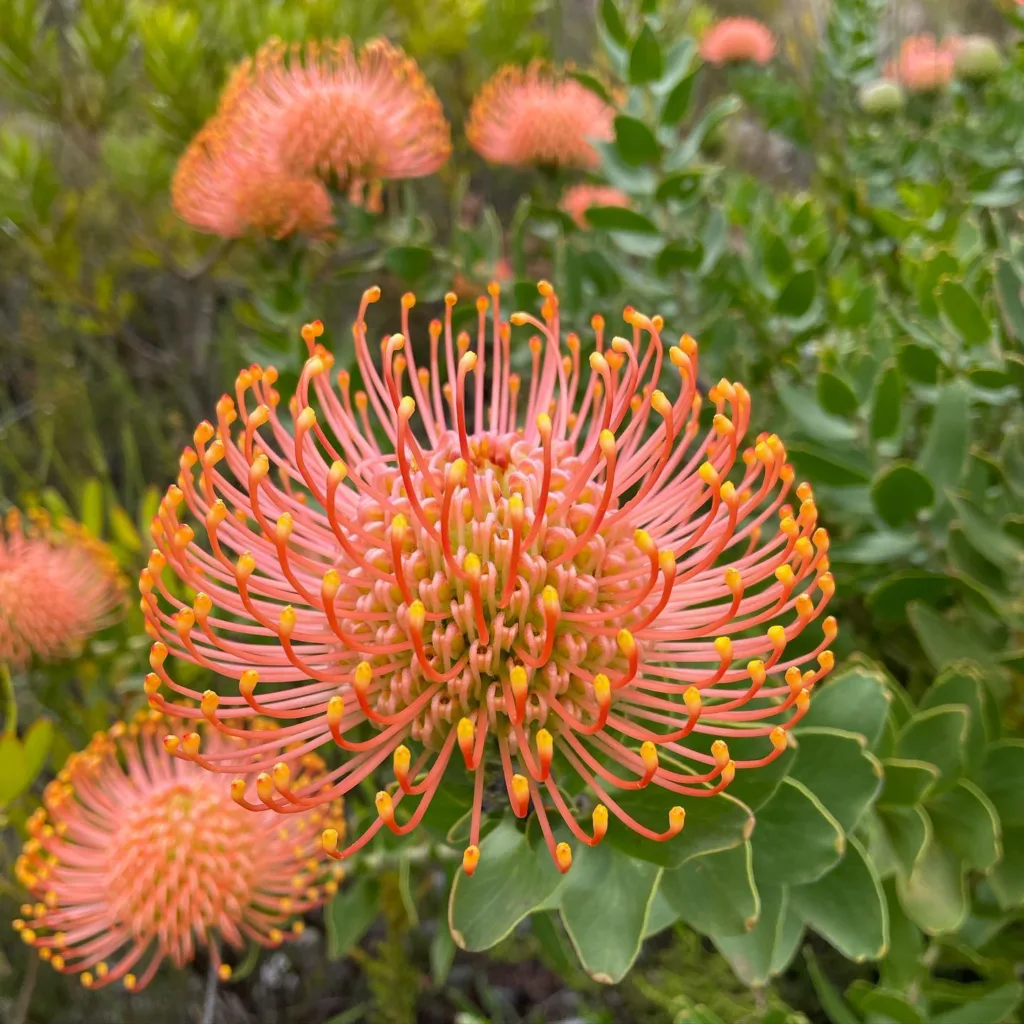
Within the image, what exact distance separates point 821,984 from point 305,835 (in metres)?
0.47

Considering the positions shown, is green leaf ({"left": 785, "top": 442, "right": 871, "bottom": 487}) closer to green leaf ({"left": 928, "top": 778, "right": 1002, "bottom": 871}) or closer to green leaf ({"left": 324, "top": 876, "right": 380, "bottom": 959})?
green leaf ({"left": 928, "top": 778, "right": 1002, "bottom": 871})

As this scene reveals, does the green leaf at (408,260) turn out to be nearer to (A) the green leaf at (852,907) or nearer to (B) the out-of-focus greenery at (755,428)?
(B) the out-of-focus greenery at (755,428)

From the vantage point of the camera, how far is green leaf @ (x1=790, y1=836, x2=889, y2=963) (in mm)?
509

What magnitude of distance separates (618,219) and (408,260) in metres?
0.25

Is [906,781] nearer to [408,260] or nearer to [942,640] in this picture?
[942,640]

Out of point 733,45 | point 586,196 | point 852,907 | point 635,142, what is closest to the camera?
point 852,907

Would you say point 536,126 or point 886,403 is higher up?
point 536,126

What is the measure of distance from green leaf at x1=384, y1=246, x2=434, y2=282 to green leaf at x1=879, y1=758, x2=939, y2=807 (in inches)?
28.0

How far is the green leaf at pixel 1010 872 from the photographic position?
0.64 meters

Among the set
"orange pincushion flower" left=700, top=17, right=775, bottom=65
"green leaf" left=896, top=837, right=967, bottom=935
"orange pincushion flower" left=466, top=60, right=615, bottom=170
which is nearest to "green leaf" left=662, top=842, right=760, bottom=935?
"green leaf" left=896, top=837, right=967, bottom=935

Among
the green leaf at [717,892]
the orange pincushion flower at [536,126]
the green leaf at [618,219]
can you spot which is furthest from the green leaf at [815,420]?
the orange pincushion flower at [536,126]

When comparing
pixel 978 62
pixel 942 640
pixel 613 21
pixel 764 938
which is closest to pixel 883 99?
pixel 978 62

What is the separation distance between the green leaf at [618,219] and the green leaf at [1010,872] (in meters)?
0.67

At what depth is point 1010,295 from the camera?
0.71 meters
